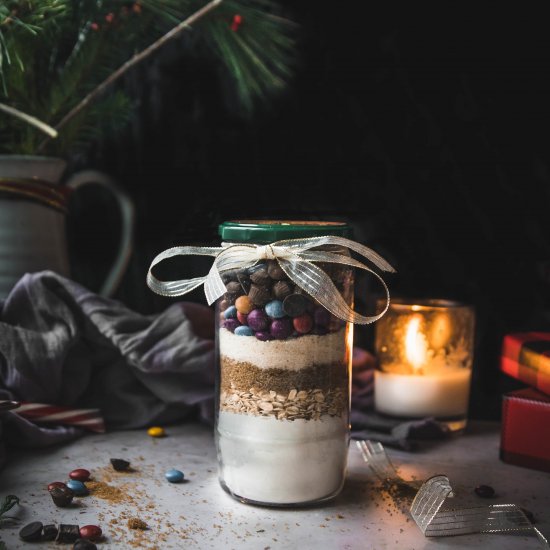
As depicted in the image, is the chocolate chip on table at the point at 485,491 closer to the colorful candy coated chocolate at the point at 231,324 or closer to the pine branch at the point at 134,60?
the colorful candy coated chocolate at the point at 231,324

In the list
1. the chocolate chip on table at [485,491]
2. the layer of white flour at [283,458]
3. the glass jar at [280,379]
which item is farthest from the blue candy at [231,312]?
the chocolate chip on table at [485,491]

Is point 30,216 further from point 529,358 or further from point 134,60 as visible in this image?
point 529,358

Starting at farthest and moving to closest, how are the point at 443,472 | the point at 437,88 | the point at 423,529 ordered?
the point at 437,88, the point at 443,472, the point at 423,529

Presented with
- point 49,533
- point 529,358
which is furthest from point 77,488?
point 529,358

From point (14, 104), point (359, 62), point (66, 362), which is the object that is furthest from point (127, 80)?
point (66, 362)

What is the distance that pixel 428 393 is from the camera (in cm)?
100

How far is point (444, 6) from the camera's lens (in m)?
1.07

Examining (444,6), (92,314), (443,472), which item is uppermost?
(444,6)

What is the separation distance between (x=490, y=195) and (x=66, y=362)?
0.68 meters

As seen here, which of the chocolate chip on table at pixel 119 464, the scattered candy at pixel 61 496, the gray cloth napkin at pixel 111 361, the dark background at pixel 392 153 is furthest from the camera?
the dark background at pixel 392 153

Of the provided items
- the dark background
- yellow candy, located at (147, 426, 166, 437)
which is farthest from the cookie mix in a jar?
the dark background

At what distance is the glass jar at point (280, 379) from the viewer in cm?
73

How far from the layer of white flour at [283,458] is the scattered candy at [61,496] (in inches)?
6.6

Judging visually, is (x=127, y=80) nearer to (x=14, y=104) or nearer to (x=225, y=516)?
(x=14, y=104)
